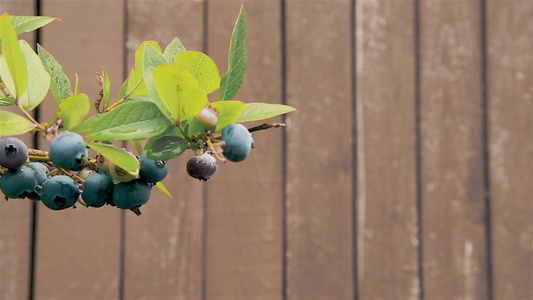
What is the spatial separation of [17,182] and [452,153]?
3.91 ft

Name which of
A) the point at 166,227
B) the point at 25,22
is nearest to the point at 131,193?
the point at 25,22

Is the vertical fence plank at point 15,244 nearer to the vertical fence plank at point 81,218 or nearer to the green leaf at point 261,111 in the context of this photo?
the vertical fence plank at point 81,218

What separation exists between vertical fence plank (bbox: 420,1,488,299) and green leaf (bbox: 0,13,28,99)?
1.19 m

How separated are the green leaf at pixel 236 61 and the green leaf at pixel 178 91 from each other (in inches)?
1.3

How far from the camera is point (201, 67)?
310 mm

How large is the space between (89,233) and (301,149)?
48 centimetres

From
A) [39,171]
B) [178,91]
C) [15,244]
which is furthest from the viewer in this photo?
[15,244]

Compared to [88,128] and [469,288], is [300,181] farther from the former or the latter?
[88,128]

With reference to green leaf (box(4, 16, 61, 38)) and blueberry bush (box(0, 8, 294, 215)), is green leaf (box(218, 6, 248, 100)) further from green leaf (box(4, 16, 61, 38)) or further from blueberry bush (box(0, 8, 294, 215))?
green leaf (box(4, 16, 61, 38))

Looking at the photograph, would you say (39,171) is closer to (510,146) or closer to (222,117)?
(222,117)

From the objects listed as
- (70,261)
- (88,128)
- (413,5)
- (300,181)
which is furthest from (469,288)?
(88,128)

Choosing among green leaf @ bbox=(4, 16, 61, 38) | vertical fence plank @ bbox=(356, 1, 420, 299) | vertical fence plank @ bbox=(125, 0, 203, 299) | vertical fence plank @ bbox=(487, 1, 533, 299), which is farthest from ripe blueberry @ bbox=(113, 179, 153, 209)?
vertical fence plank @ bbox=(487, 1, 533, 299)

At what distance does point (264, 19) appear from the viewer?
4.35 ft

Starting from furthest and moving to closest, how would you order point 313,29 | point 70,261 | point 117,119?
point 313,29
point 70,261
point 117,119
